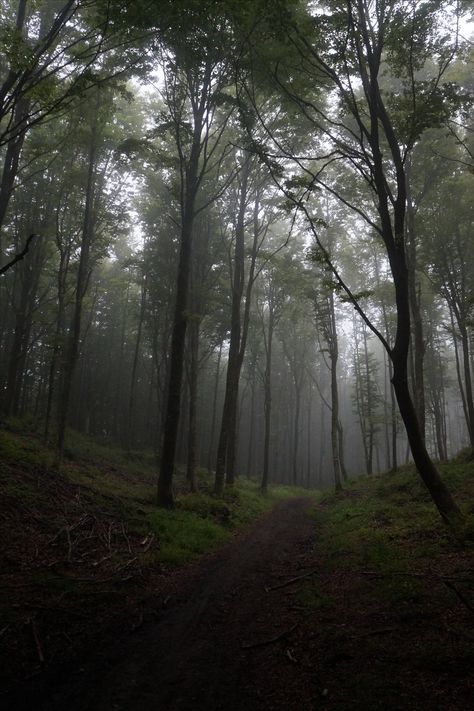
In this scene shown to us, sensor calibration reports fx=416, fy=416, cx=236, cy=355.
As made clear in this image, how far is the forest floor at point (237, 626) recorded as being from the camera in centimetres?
348

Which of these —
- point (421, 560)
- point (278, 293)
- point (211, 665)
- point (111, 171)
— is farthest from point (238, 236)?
point (211, 665)

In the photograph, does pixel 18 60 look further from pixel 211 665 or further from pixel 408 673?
pixel 408 673

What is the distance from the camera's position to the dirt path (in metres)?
3.45

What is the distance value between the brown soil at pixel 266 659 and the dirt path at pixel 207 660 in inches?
0.5

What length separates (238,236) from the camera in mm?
16844

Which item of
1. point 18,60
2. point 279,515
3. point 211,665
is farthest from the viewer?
point 279,515

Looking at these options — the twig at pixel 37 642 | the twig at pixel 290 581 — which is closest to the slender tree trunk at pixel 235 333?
the twig at pixel 290 581

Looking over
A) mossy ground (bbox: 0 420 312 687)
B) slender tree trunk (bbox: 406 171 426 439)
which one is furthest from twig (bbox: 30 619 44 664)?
slender tree trunk (bbox: 406 171 426 439)

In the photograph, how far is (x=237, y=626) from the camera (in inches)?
197

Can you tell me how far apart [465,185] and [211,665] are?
17.0 metres

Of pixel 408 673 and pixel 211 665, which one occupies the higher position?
pixel 408 673

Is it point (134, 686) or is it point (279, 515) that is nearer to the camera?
point (134, 686)

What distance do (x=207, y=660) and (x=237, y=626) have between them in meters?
0.92

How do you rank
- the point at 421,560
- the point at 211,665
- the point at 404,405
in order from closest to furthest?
1. the point at 211,665
2. the point at 421,560
3. the point at 404,405
